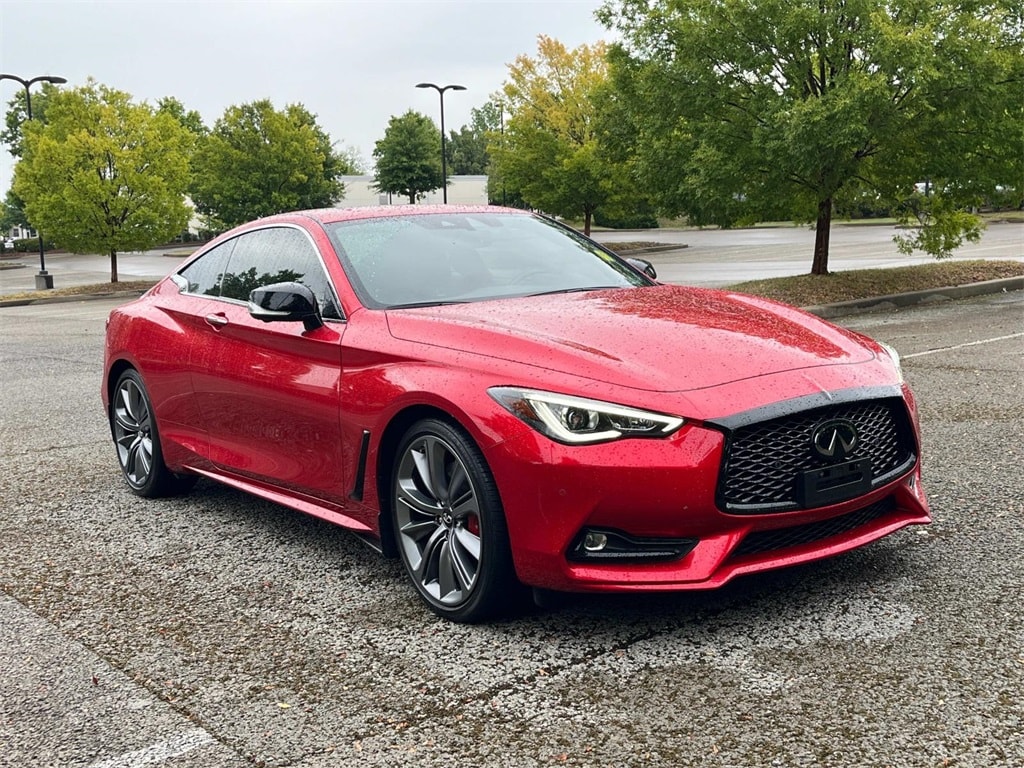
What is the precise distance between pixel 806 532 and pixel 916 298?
43.5 ft

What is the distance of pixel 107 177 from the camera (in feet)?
104

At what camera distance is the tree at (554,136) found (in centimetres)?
3725

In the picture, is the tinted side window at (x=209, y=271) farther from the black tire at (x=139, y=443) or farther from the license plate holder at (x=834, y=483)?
the license plate holder at (x=834, y=483)

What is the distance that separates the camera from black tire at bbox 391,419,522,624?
12.4ft

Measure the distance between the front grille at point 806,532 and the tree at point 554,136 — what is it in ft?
108

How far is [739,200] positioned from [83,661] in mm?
13840

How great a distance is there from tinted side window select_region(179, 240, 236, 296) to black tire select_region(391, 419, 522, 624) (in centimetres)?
213

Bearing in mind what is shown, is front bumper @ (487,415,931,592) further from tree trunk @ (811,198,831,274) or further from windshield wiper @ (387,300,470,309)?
tree trunk @ (811,198,831,274)

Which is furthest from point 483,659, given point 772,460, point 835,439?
point 835,439

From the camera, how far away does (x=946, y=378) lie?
29.1ft

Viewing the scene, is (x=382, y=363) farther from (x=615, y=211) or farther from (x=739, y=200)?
(x=615, y=211)

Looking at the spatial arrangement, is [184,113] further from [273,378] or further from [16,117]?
[273,378]

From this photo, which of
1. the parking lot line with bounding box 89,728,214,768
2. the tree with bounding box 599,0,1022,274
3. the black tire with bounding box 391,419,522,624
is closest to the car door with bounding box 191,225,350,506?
the black tire with bounding box 391,419,522,624

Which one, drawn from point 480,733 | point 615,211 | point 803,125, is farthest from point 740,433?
point 615,211
